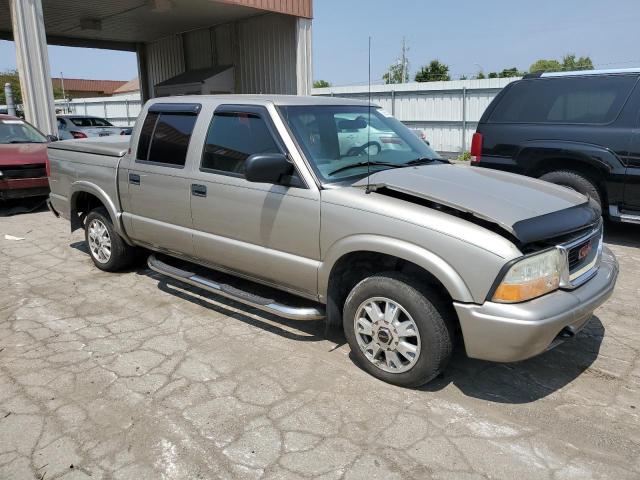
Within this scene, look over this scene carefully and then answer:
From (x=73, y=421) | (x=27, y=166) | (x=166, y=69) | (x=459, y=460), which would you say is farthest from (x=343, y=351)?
(x=166, y=69)

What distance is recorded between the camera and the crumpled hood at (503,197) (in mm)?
3033

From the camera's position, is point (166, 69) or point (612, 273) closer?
point (612, 273)

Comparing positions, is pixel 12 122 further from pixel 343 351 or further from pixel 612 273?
pixel 612 273

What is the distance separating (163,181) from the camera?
470 cm

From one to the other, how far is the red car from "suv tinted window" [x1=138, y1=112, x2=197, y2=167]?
4857 mm

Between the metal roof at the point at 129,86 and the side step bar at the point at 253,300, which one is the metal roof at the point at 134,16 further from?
the metal roof at the point at 129,86

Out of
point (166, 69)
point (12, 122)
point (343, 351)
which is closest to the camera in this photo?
point (343, 351)

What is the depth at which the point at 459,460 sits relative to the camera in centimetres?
274

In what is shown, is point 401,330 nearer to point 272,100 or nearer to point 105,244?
point 272,100

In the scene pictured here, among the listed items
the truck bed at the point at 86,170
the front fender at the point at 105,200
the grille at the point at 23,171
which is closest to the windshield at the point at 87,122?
the grille at the point at 23,171

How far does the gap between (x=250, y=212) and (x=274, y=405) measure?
4.76 ft

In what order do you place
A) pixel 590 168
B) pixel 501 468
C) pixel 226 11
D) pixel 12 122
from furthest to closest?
pixel 226 11, pixel 12 122, pixel 590 168, pixel 501 468

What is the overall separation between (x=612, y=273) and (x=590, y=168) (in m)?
3.45

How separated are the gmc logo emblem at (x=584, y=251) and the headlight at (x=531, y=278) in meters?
0.34
